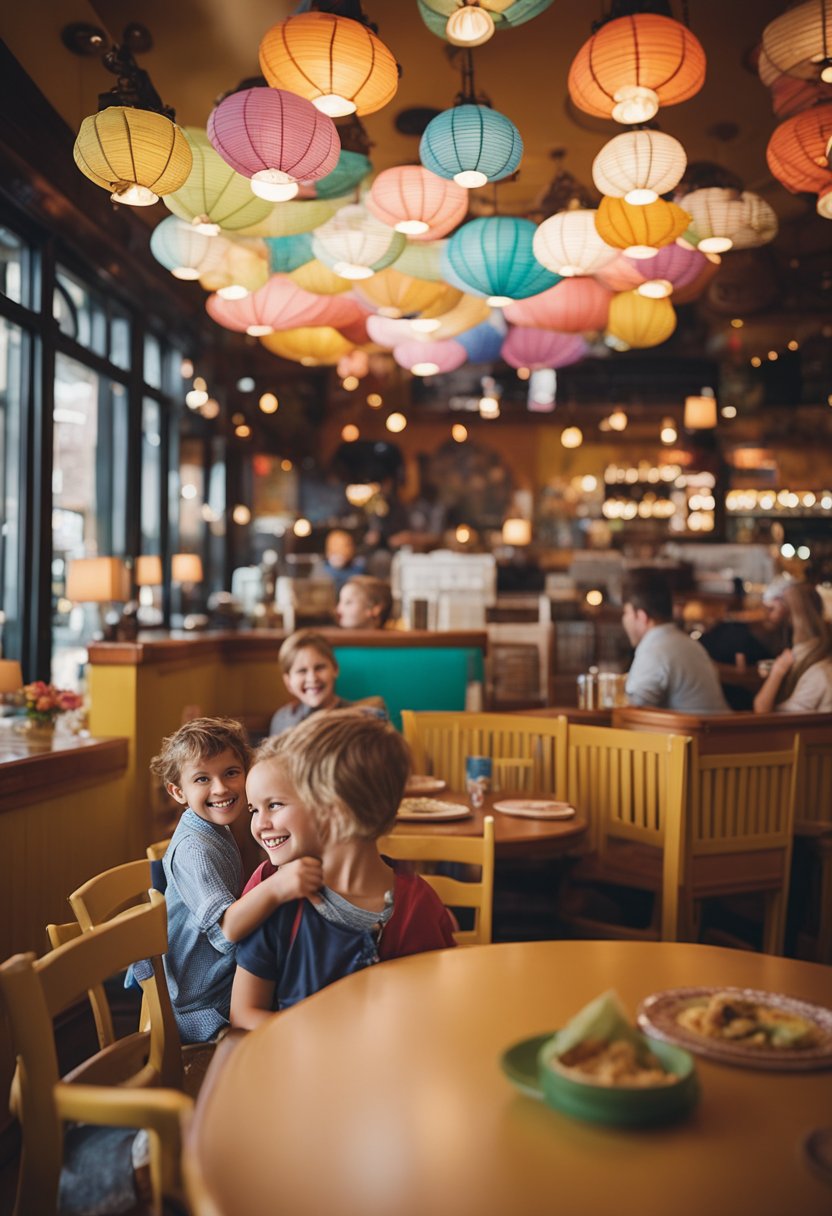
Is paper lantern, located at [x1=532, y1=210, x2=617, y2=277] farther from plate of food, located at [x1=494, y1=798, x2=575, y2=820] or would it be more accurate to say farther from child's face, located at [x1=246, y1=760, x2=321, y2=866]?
child's face, located at [x1=246, y1=760, x2=321, y2=866]

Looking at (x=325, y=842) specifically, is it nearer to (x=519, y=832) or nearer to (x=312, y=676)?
(x=519, y=832)

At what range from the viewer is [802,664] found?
540 centimetres

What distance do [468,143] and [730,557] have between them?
37.5 feet

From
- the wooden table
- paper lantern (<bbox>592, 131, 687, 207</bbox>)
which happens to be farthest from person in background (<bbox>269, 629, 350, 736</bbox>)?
paper lantern (<bbox>592, 131, 687, 207</bbox>)

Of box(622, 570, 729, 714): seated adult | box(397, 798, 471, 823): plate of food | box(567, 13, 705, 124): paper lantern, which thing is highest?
box(567, 13, 705, 124): paper lantern

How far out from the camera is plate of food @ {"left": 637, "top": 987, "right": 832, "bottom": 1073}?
1.59 metres

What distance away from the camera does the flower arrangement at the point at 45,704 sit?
4.56 m

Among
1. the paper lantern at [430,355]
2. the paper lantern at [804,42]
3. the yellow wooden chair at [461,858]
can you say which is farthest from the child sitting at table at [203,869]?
the paper lantern at [430,355]

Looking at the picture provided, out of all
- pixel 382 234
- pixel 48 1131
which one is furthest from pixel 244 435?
pixel 48 1131

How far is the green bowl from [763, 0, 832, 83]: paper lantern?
12.2 feet

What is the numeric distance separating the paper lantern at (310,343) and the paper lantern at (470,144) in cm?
249

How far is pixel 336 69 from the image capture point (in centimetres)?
351

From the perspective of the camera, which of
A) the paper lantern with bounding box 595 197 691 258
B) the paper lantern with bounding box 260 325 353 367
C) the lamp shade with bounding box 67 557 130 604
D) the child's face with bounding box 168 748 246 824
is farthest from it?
the paper lantern with bounding box 260 325 353 367

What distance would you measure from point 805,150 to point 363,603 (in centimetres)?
330
